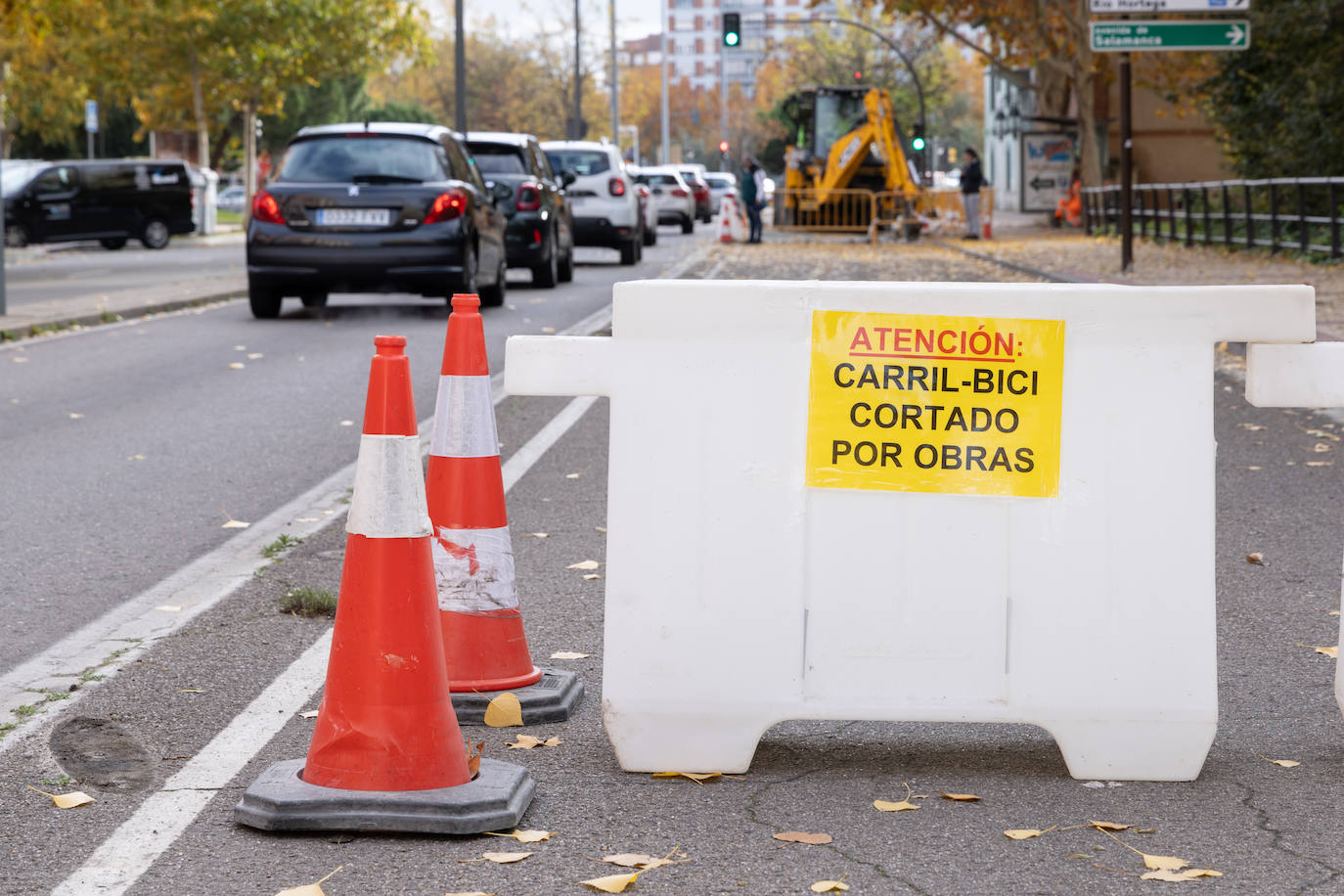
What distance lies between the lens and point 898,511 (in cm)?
411

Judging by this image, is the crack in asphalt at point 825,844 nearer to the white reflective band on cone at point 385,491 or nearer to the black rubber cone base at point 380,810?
the black rubber cone base at point 380,810

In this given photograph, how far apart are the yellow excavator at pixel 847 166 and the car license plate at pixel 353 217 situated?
849 inches

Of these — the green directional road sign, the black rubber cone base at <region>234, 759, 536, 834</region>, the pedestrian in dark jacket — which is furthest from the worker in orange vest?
the black rubber cone base at <region>234, 759, 536, 834</region>

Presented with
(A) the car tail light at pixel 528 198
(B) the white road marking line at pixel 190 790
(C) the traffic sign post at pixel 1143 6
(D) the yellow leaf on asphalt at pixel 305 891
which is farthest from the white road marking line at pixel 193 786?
(C) the traffic sign post at pixel 1143 6

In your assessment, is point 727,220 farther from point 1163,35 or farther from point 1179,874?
point 1179,874

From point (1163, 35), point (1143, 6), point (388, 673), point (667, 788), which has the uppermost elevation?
point (1143, 6)

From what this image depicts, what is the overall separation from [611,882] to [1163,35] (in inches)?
742

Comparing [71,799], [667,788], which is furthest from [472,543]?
[71,799]

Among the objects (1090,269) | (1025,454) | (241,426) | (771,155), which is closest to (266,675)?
(1025,454)

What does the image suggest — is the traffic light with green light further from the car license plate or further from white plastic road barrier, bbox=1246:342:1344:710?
white plastic road barrier, bbox=1246:342:1344:710

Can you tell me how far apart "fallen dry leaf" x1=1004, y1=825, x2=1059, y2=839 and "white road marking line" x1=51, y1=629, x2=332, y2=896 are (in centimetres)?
164

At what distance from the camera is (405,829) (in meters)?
3.69

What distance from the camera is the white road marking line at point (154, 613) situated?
4.84 m

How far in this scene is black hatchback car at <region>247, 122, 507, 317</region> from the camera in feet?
54.6
